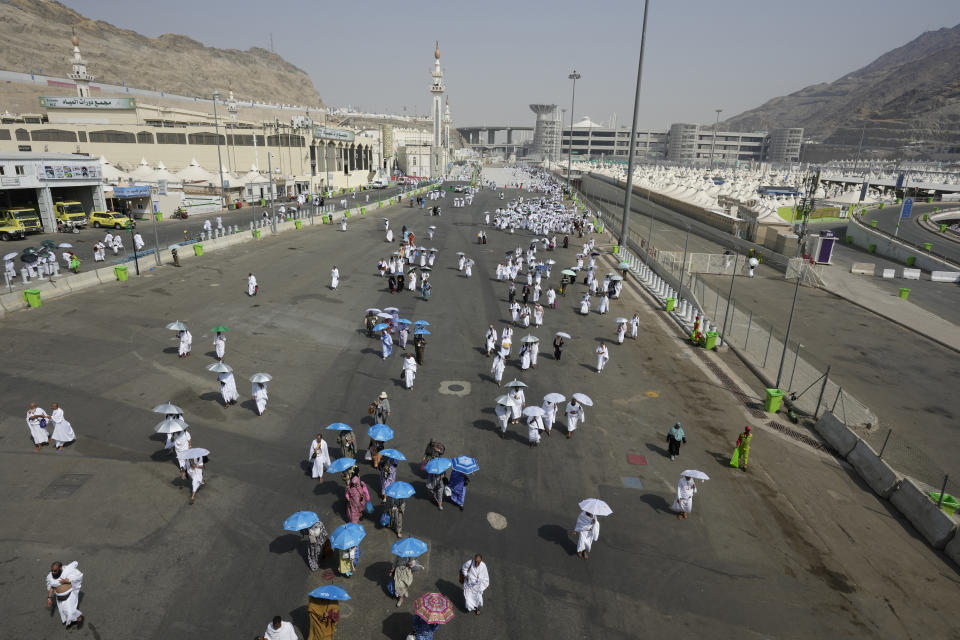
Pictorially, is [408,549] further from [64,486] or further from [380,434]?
[64,486]

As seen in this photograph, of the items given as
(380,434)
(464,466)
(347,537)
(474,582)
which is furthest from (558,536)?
(380,434)

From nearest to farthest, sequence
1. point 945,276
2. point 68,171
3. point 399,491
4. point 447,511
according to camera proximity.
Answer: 1. point 399,491
2. point 447,511
3. point 945,276
4. point 68,171

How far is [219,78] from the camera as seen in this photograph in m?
182

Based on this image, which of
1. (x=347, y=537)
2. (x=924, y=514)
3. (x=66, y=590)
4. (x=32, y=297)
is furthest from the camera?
(x=32, y=297)

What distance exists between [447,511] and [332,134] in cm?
8513

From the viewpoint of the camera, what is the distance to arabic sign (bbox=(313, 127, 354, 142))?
8253cm

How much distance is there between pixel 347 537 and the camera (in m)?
9.00

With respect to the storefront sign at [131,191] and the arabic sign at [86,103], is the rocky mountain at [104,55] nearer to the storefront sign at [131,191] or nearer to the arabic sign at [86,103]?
the arabic sign at [86,103]

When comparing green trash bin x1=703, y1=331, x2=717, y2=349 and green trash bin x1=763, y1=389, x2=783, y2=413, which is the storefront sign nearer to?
green trash bin x1=703, y1=331, x2=717, y2=349

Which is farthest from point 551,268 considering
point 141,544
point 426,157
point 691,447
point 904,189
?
point 426,157

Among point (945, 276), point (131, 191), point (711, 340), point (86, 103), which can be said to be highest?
point (86, 103)

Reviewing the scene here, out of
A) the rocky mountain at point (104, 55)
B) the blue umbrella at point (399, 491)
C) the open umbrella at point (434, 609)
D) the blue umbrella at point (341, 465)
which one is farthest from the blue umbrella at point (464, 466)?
the rocky mountain at point (104, 55)

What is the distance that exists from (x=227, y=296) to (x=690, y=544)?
23.7 meters

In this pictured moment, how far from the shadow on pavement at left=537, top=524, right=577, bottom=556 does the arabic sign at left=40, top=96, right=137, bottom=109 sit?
80748 millimetres
